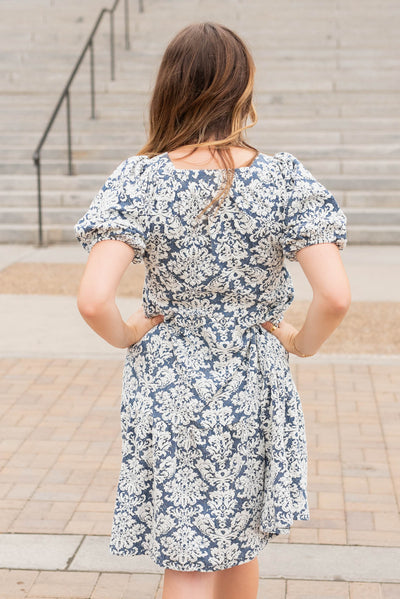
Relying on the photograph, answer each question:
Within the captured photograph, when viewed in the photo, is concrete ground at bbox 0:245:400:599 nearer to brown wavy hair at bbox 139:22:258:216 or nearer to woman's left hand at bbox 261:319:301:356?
woman's left hand at bbox 261:319:301:356

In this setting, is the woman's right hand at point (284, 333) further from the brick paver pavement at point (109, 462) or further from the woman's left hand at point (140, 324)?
the brick paver pavement at point (109, 462)

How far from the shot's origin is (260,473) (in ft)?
7.96

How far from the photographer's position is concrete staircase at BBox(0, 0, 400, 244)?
39.8 ft

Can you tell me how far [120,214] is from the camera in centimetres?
225

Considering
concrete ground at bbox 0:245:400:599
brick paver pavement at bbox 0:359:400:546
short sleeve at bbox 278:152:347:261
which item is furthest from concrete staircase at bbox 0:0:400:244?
short sleeve at bbox 278:152:347:261

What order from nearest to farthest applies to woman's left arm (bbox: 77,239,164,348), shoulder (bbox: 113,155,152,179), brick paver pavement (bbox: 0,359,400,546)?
woman's left arm (bbox: 77,239,164,348) → shoulder (bbox: 113,155,152,179) → brick paver pavement (bbox: 0,359,400,546)

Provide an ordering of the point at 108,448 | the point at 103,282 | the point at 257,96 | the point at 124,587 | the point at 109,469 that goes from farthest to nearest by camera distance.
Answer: the point at 257,96 → the point at 108,448 → the point at 109,469 → the point at 124,587 → the point at 103,282

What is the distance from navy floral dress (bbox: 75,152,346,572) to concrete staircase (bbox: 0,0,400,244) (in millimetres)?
9019

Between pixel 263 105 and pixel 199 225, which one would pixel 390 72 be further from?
pixel 199 225

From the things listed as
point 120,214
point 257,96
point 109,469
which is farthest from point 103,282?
point 257,96

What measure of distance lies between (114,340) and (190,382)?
0.68 feet

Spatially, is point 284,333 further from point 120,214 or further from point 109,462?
point 109,462

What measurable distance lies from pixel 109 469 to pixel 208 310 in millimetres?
2319

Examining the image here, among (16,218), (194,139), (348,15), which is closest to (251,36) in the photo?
(348,15)
